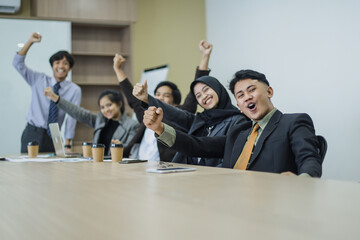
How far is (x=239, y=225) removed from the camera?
63 cm

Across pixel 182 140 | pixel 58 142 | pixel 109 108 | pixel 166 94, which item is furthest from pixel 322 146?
pixel 109 108

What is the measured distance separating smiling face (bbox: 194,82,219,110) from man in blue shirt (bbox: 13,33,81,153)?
180 cm

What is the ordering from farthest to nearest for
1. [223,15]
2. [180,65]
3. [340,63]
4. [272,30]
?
[180,65] → [223,15] → [272,30] → [340,63]

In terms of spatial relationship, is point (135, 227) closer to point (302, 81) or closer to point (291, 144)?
point (291, 144)

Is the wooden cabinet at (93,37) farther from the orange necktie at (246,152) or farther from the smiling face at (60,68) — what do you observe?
the orange necktie at (246,152)

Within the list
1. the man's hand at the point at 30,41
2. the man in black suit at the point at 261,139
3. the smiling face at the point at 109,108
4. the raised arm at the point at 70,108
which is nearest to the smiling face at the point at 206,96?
the man in black suit at the point at 261,139

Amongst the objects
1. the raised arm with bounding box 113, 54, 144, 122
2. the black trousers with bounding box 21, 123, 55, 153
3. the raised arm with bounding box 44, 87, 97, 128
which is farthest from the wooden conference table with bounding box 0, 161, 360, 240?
the black trousers with bounding box 21, 123, 55, 153

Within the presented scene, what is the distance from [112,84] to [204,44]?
2.69m

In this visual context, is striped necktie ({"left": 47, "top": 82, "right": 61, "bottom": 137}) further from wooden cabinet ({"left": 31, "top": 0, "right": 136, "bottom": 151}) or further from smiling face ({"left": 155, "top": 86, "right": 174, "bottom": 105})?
wooden cabinet ({"left": 31, "top": 0, "right": 136, "bottom": 151})

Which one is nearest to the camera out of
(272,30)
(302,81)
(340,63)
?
Answer: (340,63)

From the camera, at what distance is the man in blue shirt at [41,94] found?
4133 millimetres

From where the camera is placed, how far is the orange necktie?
191 centimetres

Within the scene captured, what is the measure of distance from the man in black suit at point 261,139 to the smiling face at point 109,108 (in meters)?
1.71

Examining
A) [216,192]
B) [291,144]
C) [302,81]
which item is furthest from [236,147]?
[302,81]
